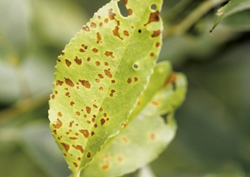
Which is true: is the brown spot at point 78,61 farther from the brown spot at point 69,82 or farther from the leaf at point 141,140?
the leaf at point 141,140

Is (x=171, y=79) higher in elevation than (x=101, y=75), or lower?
lower

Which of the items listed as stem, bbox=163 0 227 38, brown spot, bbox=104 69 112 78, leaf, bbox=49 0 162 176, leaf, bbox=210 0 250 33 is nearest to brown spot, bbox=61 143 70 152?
leaf, bbox=49 0 162 176

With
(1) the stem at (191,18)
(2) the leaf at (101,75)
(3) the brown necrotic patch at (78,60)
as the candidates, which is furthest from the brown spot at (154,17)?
(1) the stem at (191,18)

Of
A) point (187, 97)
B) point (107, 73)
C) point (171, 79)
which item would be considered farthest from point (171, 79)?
point (187, 97)

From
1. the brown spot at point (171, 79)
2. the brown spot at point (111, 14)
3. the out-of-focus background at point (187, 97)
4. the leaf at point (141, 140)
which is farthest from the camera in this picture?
the out-of-focus background at point (187, 97)

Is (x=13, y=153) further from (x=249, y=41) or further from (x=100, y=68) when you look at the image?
(x=249, y=41)

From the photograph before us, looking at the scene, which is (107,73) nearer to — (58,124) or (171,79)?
(58,124)
